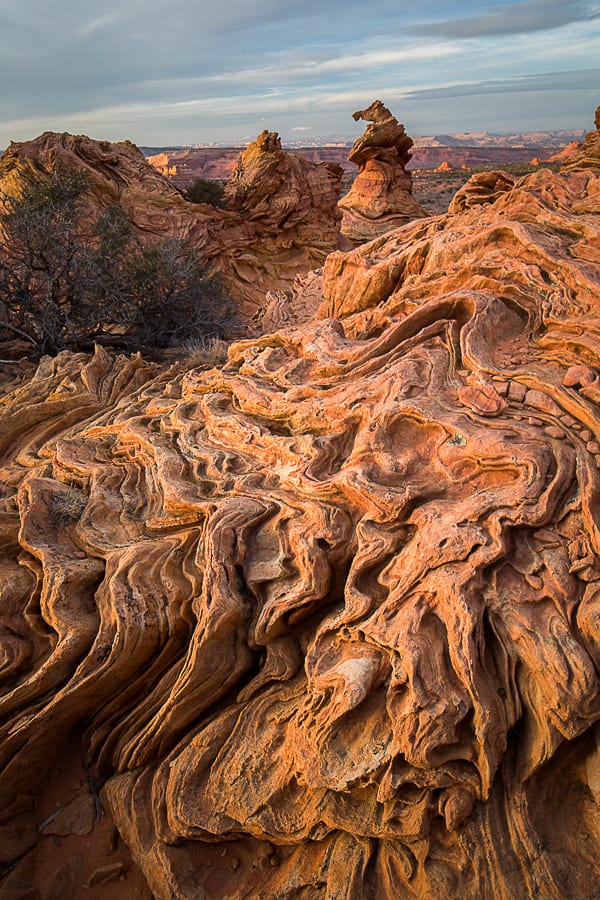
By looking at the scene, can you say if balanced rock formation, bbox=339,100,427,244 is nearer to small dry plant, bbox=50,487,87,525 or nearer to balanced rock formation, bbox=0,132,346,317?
balanced rock formation, bbox=0,132,346,317

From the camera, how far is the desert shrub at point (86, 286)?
12.0 metres

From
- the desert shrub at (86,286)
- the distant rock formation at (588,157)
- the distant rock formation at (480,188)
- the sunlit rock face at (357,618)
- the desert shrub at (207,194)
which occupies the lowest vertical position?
the sunlit rock face at (357,618)

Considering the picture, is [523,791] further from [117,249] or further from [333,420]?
[117,249]

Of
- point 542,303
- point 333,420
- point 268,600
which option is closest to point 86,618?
point 268,600

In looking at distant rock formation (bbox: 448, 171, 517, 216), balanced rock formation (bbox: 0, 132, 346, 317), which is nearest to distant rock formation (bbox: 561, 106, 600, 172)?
distant rock formation (bbox: 448, 171, 517, 216)

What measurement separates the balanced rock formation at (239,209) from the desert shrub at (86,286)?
4.26 metres

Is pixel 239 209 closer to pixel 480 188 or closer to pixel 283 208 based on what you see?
pixel 283 208

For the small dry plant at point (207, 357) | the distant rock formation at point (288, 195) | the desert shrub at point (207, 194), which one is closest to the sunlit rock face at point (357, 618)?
the small dry plant at point (207, 357)

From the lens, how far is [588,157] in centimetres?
866

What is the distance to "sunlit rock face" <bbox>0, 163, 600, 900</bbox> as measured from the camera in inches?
140

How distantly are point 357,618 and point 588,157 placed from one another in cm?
806

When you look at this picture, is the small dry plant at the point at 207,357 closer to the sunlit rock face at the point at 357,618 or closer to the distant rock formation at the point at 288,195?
the sunlit rock face at the point at 357,618

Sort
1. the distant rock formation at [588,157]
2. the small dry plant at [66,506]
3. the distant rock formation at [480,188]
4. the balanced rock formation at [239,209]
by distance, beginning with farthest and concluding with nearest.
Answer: the balanced rock formation at [239,209]
the distant rock formation at [480,188]
the distant rock formation at [588,157]
the small dry plant at [66,506]

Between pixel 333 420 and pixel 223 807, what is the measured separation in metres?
3.32
